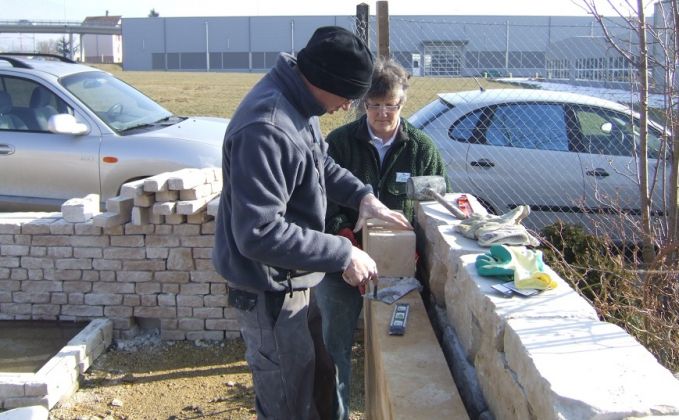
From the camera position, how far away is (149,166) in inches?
231

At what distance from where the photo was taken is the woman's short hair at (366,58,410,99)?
3.33 meters

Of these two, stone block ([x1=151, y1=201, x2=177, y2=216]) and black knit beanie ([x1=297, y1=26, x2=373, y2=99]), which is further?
stone block ([x1=151, y1=201, x2=177, y2=216])

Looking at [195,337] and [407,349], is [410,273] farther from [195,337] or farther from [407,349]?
[195,337]

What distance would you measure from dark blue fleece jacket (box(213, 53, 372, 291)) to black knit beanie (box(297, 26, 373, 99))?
0.07 m

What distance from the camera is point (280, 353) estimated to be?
8.12 feet

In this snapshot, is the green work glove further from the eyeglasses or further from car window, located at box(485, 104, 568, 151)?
car window, located at box(485, 104, 568, 151)

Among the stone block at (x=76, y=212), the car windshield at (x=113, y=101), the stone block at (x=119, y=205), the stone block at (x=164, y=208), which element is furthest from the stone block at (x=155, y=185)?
the car windshield at (x=113, y=101)

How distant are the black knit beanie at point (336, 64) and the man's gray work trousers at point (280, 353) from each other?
775mm

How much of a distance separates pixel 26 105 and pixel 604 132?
5219 mm

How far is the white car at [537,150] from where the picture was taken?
19.6 feet

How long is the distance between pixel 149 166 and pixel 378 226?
311cm

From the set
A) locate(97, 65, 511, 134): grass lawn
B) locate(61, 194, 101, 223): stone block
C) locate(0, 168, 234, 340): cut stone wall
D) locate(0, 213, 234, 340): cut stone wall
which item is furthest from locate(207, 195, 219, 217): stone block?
locate(97, 65, 511, 134): grass lawn

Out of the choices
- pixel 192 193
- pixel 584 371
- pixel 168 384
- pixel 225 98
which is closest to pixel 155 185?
pixel 192 193

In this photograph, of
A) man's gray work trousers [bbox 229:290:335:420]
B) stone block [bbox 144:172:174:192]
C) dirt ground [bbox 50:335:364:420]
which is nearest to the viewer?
man's gray work trousers [bbox 229:290:335:420]
